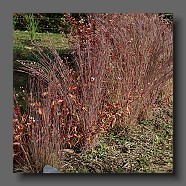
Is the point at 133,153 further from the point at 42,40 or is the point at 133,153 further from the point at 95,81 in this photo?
the point at 42,40

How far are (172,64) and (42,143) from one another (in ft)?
3.99

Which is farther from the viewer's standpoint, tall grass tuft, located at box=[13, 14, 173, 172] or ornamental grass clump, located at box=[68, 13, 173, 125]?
ornamental grass clump, located at box=[68, 13, 173, 125]

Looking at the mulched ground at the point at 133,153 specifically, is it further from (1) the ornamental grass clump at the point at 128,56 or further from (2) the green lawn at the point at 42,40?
(2) the green lawn at the point at 42,40

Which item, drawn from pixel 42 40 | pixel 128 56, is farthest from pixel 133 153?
pixel 42 40

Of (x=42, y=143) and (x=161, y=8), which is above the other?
(x=161, y=8)

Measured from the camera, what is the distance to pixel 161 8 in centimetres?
506

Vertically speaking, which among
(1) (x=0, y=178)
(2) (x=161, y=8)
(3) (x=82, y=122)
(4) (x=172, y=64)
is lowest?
(1) (x=0, y=178)

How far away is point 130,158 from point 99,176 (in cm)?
29

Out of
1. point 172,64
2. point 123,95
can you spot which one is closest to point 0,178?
point 123,95

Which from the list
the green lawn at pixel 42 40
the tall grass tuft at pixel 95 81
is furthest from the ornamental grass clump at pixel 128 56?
the green lawn at pixel 42 40

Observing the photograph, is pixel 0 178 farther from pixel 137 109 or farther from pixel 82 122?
pixel 137 109

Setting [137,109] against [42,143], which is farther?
[137,109]

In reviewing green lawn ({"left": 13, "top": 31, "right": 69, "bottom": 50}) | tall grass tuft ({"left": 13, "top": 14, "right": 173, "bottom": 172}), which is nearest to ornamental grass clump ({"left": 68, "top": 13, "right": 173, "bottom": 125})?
tall grass tuft ({"left": 13, "top": 14, "right": 173, "bottom": 172})

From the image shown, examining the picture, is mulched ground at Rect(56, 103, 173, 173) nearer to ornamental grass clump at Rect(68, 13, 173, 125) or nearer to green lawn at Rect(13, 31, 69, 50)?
ornamental grass clump at Rect(68, 13, 173, 125)
